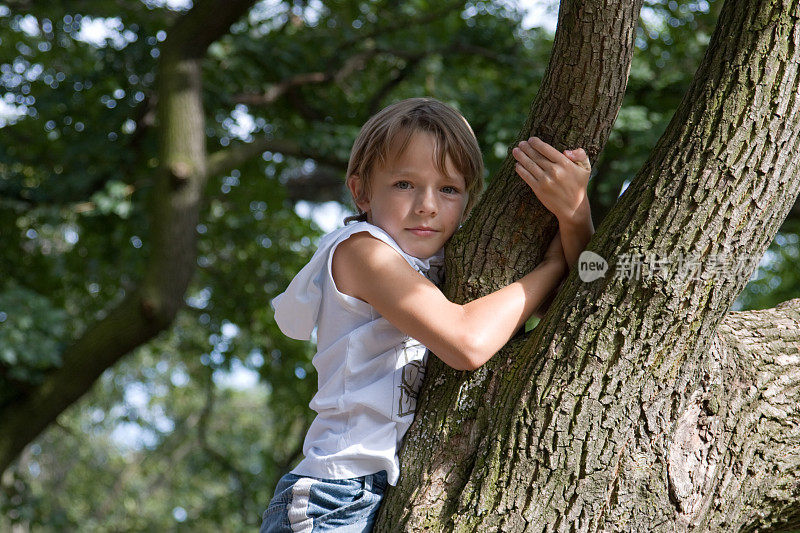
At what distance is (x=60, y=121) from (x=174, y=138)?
6.48 feet

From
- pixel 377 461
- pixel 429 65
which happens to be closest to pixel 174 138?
pixel 429 65

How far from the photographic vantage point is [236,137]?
26.1ft

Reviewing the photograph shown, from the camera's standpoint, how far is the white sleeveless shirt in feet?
5.83

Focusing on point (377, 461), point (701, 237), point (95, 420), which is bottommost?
point (95, 420)

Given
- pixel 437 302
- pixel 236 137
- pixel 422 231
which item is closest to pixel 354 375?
pixel 437 302

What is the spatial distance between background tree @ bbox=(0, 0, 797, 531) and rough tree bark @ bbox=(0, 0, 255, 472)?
0.45 feet

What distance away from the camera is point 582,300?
5.41 ft

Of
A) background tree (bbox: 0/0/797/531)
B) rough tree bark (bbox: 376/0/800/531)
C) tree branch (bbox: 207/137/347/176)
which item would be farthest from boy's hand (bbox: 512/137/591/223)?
tree branch (bbox: 207/137/347/176)

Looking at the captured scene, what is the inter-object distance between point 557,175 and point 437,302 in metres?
0.39

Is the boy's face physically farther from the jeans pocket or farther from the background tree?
the background tree

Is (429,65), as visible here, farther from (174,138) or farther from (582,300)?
(582,300)

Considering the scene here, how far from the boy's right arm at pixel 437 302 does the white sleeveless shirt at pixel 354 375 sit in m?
0.04

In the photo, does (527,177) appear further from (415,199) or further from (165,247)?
(165,247)

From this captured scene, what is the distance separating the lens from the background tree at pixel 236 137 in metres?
6.45
